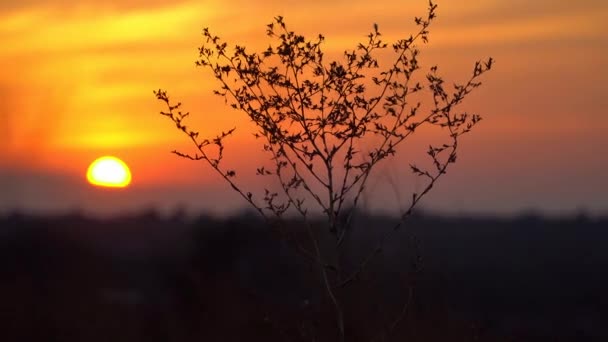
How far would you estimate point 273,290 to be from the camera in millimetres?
28531

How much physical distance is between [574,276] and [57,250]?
16214mm

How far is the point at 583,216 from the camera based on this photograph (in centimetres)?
6750

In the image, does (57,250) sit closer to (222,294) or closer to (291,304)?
(291,304)

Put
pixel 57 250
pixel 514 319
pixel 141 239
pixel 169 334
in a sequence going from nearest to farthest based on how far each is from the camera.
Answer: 1. pixel 169 334
2. pixel 514 319
3. pixel 57 250
4. pixel 141 239

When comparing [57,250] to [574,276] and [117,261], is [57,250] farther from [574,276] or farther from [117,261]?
[574,276]

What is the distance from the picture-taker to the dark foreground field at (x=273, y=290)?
14.2 m

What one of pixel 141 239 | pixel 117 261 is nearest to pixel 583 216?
pixel 141 239

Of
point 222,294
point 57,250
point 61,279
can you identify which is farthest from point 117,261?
point 222,294

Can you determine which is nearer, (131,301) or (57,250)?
(131,301)

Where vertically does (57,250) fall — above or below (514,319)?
above

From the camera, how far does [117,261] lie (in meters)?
37.8

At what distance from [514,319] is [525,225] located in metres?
47.2

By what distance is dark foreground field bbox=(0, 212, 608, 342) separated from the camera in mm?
14180

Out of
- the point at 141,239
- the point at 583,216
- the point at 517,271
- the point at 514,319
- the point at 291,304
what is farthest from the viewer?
the point at 583,216
